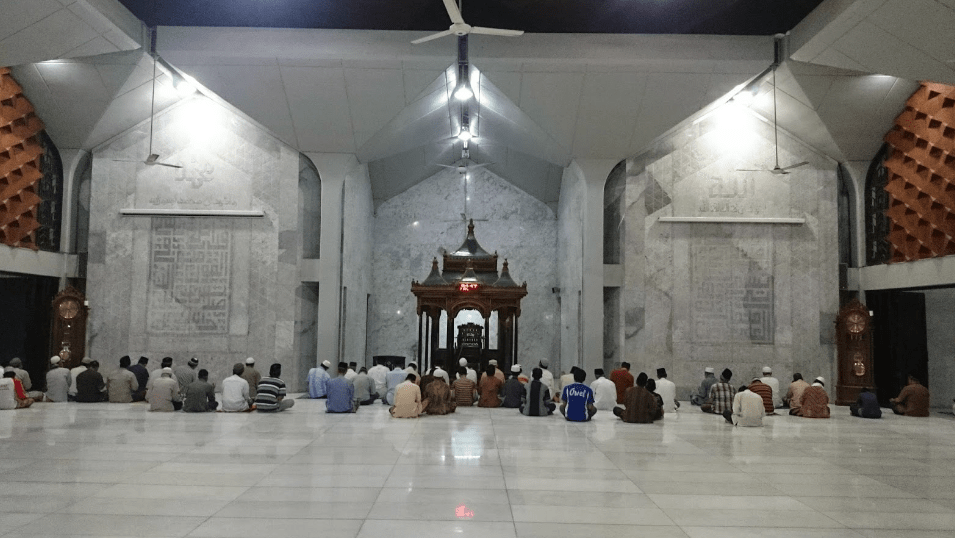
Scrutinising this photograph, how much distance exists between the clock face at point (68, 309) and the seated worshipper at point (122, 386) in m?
3.20

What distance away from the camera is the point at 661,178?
16.2 meters

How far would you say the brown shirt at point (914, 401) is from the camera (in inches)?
512

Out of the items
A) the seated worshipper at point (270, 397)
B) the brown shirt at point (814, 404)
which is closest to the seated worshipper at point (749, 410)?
the brown shirt at point (814, 404)

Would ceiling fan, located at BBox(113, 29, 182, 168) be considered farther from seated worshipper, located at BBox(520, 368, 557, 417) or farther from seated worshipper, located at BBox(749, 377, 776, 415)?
seated worshipper, located at BBox(749, 377, 776, 415)

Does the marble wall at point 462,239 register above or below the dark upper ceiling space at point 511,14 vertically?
below

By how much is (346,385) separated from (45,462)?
520 cm

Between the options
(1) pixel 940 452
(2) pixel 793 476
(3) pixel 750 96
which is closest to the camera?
(2) pixel 793 476

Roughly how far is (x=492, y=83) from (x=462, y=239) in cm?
673

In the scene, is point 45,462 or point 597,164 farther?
point 597,164

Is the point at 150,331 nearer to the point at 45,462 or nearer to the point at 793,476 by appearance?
the point at 45,462

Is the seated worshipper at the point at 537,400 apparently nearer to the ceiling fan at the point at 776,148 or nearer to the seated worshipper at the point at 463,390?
the seated worshipper at the point at 463,390

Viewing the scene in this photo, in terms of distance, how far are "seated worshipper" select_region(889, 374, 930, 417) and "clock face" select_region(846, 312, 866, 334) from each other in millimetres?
2057

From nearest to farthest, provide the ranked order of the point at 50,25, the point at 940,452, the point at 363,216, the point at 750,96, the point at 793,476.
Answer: the point at 793,476 → the point at 940,452 → the point at 50,25 → the point at 750,96 → the point at 363,216

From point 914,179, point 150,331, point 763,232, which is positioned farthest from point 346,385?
point 914,179
